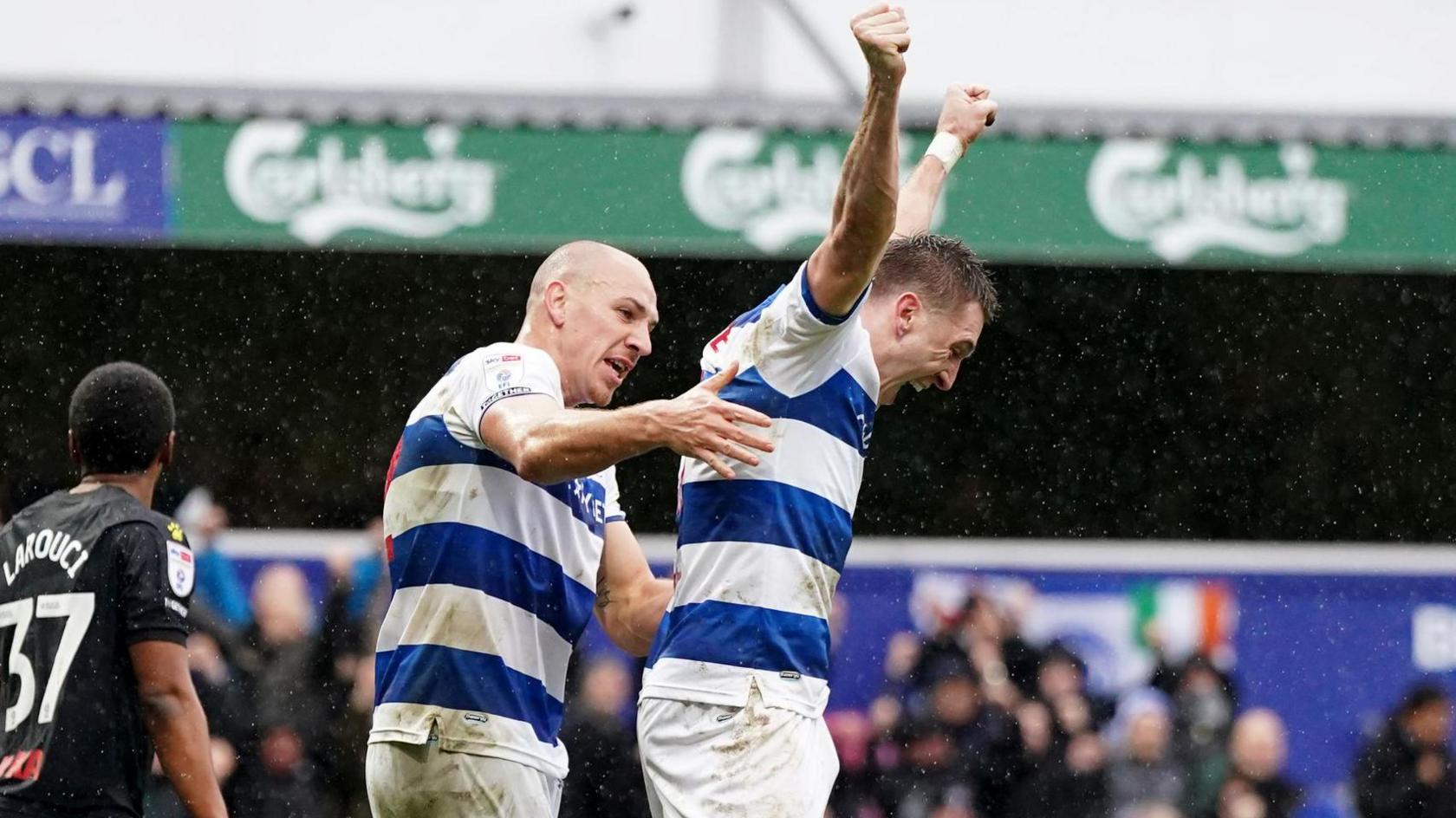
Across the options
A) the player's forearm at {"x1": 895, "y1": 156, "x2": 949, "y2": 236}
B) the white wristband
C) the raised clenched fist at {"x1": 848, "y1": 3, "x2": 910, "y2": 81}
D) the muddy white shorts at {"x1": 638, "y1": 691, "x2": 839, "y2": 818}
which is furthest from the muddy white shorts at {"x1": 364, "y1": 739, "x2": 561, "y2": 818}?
the white wristband

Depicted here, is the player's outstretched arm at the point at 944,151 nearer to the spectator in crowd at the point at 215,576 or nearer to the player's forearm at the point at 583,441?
the player's forearm at the point at 583,441

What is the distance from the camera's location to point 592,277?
4.47 metres

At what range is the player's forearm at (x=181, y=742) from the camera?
4.51 metres

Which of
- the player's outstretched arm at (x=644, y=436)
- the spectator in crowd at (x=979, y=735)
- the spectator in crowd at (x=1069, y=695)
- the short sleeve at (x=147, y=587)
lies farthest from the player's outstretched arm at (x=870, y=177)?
the spectator in crowd at (x=1069, y=695)

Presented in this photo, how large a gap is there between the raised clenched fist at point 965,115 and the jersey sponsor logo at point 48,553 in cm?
221

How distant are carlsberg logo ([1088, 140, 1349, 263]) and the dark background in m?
2.37

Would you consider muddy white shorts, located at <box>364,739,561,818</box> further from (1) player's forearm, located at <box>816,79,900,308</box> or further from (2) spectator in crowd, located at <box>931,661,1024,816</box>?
(2) spectator in crowd, located at <box>931,661,1024,816</box>

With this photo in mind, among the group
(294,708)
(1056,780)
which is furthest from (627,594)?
(1056,780)

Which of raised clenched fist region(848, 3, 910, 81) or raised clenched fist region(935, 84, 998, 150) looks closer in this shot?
raised clenched fist region(848, 3, 910, 81)

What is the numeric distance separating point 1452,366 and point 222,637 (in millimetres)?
6915

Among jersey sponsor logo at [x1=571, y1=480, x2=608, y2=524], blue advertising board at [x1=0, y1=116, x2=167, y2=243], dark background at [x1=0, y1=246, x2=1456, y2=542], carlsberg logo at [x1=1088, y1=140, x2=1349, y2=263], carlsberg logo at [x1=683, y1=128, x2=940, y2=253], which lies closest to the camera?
jersey sponsor logo at [x1=571, y1=480, x2=608, y2=524]

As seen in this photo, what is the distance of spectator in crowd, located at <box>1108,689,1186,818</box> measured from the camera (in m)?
9.02

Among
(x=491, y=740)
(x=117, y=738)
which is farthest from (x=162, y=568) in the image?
(x=491, y=740)

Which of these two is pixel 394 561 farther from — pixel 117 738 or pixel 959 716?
pixel 959 716
